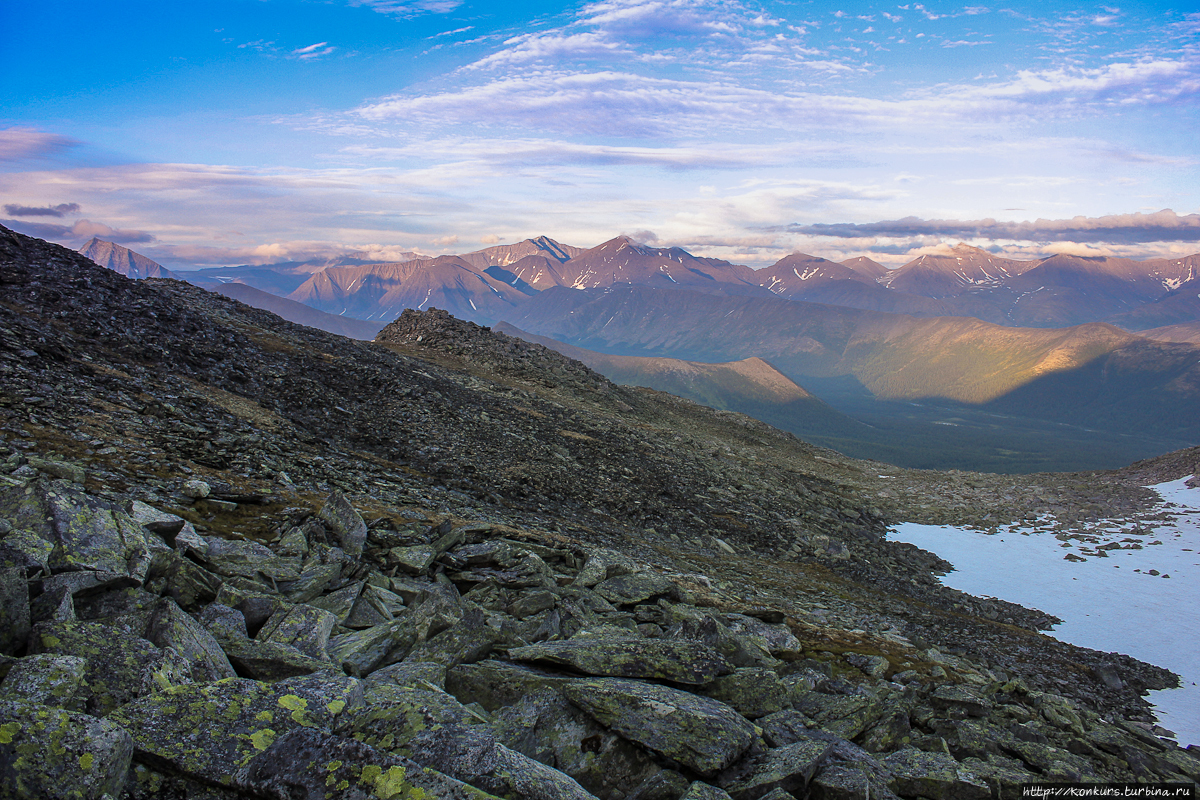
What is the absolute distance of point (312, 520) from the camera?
16.5 metres

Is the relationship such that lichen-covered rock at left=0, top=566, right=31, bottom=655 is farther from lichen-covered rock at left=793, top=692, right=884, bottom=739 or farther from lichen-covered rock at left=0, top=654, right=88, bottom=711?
lichen-covered rock at left=793, top=692, right=884, bottom=739

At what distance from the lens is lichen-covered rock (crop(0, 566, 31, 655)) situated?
7.36 m

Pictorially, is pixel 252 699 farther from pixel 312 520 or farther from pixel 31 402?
pixel 31 402

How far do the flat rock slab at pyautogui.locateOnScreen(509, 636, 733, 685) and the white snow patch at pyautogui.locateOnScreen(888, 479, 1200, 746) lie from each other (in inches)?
788

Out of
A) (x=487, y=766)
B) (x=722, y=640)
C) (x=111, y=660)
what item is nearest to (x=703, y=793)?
(x=487, y=766)

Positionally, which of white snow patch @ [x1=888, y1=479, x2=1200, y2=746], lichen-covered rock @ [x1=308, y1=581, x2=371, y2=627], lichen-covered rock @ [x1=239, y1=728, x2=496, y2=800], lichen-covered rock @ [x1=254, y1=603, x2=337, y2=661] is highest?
lichen-covered rock @ [x1=239, y1=728, x2=496, y2=800]

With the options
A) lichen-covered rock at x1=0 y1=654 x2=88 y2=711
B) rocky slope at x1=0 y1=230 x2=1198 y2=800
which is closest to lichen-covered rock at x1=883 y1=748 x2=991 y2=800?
rocky slope at x1=0 y1=230 x2=1198 y2=800

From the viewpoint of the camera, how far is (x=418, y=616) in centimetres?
1190

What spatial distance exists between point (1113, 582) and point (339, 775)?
47803mm

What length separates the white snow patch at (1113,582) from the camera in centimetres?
2747

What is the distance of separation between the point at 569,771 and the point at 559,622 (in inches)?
209

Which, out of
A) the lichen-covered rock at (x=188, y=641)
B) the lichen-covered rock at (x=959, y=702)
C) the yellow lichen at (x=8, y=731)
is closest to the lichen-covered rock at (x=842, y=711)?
the lichen-covered rock at (x=959, y=702)

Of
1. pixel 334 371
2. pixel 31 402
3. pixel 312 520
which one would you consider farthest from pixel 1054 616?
pixel 31 402

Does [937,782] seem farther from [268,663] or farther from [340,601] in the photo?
[340,601]
